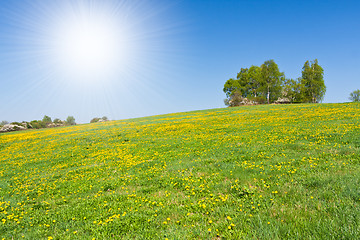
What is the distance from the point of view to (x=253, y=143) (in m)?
11.6

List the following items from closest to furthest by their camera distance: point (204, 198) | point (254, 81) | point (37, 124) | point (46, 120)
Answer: point (204, 198) < point (37, 124) < point (254, 81) < point (46, 120)

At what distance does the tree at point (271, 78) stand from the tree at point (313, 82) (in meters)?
8.62

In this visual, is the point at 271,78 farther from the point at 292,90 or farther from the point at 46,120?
the point at 46,120

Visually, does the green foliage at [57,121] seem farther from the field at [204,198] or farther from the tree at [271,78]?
the tree at [271,78]

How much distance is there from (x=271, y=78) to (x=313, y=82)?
48.5ft

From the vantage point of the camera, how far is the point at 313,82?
203ft

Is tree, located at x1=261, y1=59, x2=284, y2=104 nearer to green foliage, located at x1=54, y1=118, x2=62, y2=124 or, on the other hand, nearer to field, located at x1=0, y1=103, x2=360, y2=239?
field, located at x1=0, y1=103, x2=360, y2=239

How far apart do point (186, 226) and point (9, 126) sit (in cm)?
7110

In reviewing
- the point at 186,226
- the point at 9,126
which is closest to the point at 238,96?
the point at 186,226

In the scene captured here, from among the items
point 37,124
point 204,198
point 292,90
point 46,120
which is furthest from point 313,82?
point 46,120

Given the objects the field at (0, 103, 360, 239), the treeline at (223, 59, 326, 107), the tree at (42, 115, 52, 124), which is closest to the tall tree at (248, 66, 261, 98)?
the treeline at (223, 59, 326, 107)

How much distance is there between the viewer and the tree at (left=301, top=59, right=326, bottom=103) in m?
61.9

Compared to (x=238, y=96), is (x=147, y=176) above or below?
below

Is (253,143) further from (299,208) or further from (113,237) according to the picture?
(113,237)
